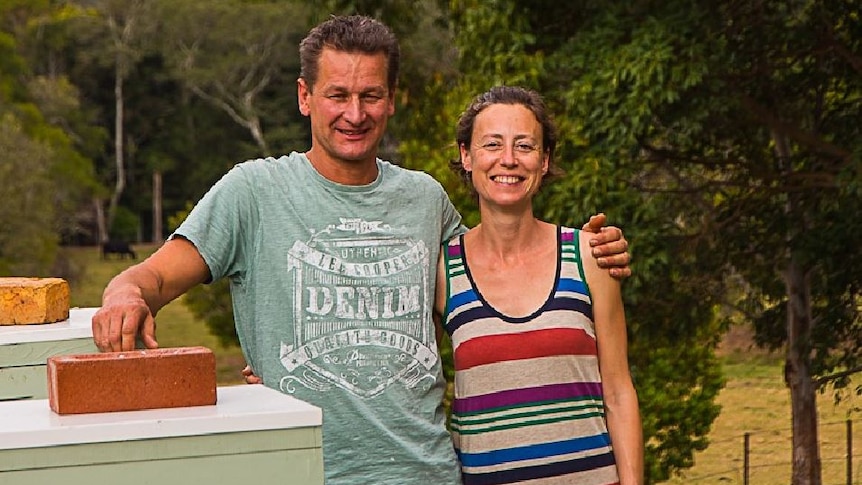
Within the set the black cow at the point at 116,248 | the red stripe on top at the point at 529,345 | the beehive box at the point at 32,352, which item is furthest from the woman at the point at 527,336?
the black cow at the point at 116,248

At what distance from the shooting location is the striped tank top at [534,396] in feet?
11.0

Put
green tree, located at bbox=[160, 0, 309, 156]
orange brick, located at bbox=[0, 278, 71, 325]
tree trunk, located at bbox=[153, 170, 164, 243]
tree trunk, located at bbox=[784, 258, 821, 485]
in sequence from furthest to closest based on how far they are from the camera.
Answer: tree trunk, located at bbox=[153, 170, 164, 243], green tree, located at bbox=[160, 0, 309, 156], tree trunk, located at bbox=[784, 258, 821, 485], orange brick, located at bbox=[0, 278, 71, 325]

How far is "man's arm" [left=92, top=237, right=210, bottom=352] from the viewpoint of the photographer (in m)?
2.85

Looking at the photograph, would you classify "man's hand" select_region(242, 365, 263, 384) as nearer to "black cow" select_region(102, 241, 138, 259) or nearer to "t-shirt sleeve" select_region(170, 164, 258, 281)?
"t-shirt sleeve" select_region(170, 164, 258, 281)

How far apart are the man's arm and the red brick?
0.23 meters

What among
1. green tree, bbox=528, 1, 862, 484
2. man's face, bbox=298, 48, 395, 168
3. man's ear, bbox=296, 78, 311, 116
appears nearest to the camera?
man's face, bbox=298, 48, 395, 168

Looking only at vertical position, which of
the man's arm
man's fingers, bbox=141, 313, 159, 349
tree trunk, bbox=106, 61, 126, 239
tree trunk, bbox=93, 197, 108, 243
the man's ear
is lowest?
man's fingers, bbox=141, 313, 159, 349

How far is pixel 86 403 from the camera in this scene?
251 centimetres

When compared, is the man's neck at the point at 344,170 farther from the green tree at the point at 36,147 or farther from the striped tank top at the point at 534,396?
the green tree at the point at 36,147

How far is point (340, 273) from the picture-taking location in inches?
129

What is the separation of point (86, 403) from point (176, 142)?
4889cm

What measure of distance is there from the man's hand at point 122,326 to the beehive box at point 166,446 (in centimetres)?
36

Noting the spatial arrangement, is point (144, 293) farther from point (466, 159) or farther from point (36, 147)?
point (36, 147)

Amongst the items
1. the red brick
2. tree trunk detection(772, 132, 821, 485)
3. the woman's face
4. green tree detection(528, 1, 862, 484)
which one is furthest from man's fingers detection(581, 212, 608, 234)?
tree trunk detection(772, 132, 821, 485)
